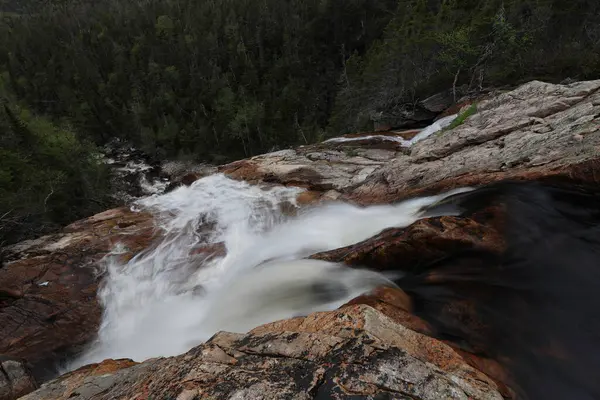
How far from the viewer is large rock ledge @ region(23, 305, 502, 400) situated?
3.32m

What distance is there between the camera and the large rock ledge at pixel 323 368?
3320mm

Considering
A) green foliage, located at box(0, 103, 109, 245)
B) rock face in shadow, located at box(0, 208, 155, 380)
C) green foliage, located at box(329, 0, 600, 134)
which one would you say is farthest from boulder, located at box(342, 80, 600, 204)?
green foliage, located at box(0, 103, 109, 245)

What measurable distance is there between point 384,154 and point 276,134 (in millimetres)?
40069

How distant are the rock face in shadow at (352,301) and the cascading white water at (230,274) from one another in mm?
556

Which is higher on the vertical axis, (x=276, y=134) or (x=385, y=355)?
(x=385, y=355)

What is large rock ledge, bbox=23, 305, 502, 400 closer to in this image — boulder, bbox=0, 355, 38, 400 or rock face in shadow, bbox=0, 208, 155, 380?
boulder, bbox=0, 355, 38, 400

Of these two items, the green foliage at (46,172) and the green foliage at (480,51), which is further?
the green foliage at (46,172)

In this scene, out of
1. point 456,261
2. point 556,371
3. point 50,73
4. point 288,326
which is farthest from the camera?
point 50,73

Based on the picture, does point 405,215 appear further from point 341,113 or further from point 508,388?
point 341,113

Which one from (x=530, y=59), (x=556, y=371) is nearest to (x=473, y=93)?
(x=530, y=59)

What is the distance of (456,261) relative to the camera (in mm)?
6039

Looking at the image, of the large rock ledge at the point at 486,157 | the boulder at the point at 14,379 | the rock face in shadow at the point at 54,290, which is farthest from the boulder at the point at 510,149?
the boulder at the point at 14,379

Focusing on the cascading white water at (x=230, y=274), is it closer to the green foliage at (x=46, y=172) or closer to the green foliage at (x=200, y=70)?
the green foliage at (x=46, y=172)

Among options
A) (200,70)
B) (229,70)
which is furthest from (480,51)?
(200,70)
